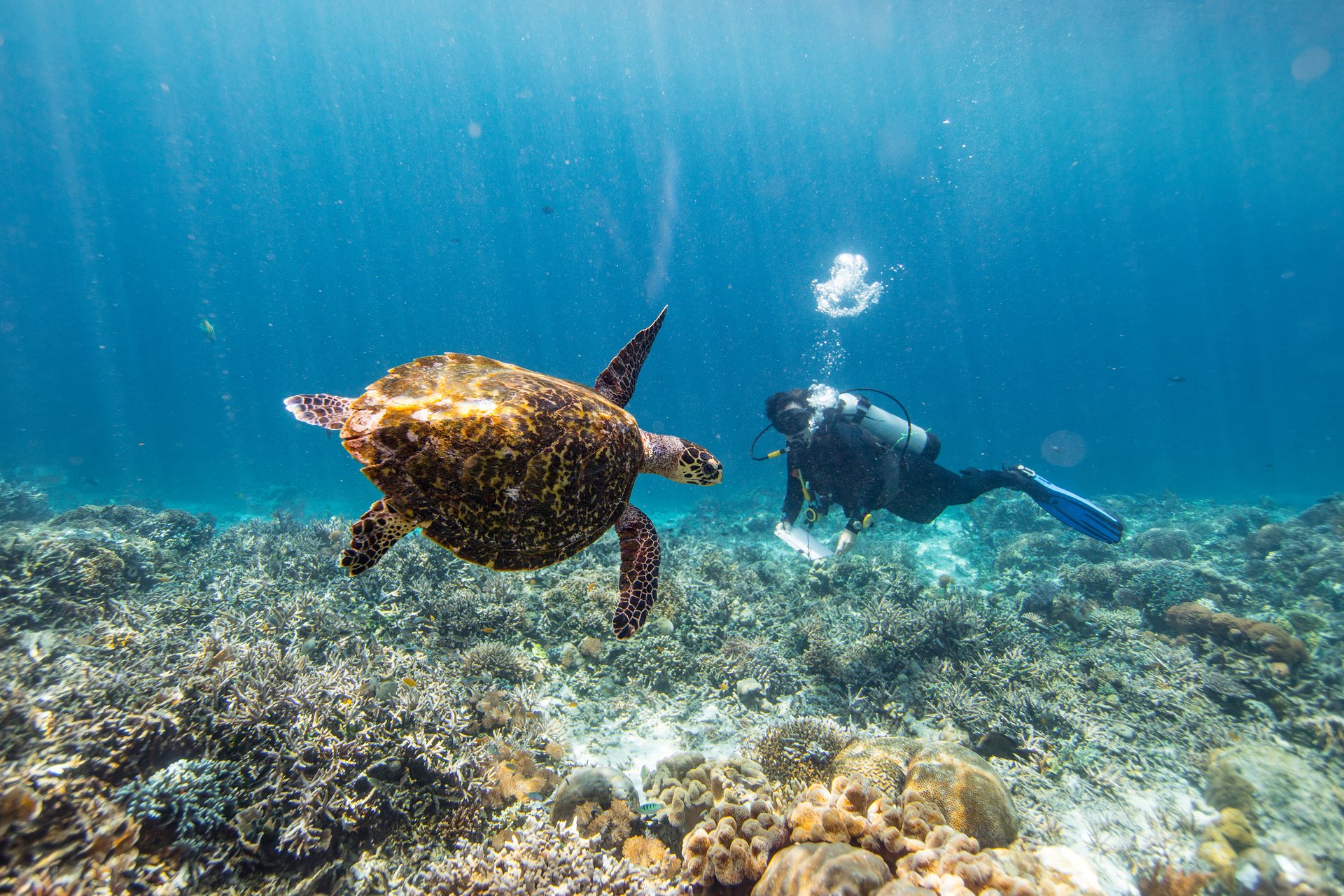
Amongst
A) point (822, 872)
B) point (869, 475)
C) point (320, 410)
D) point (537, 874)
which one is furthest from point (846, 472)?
point (320, 410)

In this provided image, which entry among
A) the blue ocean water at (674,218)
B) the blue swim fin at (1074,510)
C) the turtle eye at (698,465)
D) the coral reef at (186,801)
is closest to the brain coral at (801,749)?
the turtle eye at (698,465)

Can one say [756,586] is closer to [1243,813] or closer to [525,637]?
[525,637]

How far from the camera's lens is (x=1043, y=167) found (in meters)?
49.8

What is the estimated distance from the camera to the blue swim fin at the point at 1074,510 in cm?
856

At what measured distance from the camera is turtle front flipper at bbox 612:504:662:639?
10.7 feet

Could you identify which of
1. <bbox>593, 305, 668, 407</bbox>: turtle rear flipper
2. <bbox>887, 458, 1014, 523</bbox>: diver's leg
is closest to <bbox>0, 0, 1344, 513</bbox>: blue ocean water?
<bbox>887, 458, 1014, 523</bbox>: diver's leg

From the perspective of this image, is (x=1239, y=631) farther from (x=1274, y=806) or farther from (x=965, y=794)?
(x=965, y=794)

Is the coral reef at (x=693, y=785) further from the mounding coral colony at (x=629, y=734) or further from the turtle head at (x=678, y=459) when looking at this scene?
the turtle head at (x=678, y=459)

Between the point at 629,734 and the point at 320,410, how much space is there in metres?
3.67

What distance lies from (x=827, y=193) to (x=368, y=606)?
5865 centimetres

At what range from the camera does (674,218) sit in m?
54.5

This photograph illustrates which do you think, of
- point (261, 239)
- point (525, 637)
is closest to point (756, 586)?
point (525, 637)

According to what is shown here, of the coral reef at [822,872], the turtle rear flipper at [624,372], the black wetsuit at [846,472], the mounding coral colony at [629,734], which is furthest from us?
the black wetsuit at [846,472]

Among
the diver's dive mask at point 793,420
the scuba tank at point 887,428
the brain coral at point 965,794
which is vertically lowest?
the brain coral at point 965,794
